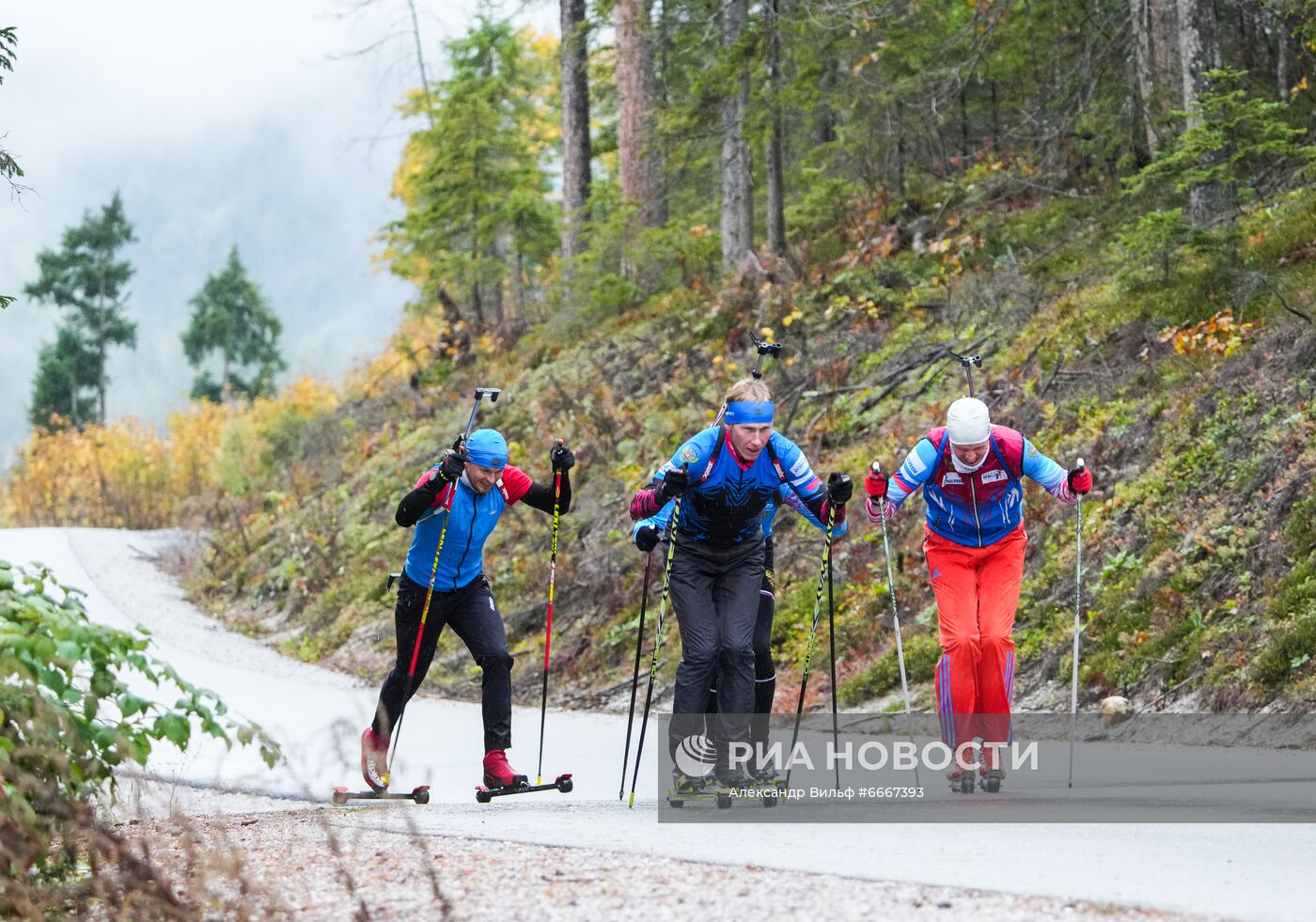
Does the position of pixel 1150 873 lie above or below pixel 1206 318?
below

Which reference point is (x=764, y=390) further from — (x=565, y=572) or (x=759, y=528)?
(x=565, y=572)

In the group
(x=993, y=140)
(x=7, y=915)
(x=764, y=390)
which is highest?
(x=993, y=140)

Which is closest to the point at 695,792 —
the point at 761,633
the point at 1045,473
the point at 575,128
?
the point at 761,633

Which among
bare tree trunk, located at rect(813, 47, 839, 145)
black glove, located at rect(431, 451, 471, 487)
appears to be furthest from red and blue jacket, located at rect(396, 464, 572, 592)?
bare tree trunk, located at rect(813, 47, 839, 145)

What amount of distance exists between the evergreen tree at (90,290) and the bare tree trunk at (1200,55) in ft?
224

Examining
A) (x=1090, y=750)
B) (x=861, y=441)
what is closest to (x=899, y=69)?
(x=861, y=441)

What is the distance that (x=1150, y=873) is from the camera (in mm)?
5336

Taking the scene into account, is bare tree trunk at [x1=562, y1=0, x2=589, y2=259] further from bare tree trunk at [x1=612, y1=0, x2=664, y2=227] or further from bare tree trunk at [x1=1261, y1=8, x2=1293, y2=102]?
bare tree trunk at [x1=1261, y1=8, x2=1293, y2=102]

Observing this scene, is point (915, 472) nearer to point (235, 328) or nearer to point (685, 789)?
point (685, 789)

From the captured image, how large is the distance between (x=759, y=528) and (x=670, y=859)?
9.59ft

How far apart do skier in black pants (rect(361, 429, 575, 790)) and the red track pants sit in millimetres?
2359

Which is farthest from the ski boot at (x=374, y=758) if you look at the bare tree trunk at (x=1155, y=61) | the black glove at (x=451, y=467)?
the bare tree trunk at (x=1155, y=61)

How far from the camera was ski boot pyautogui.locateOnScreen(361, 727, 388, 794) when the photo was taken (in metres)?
8.98

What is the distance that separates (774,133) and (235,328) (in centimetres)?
6715
